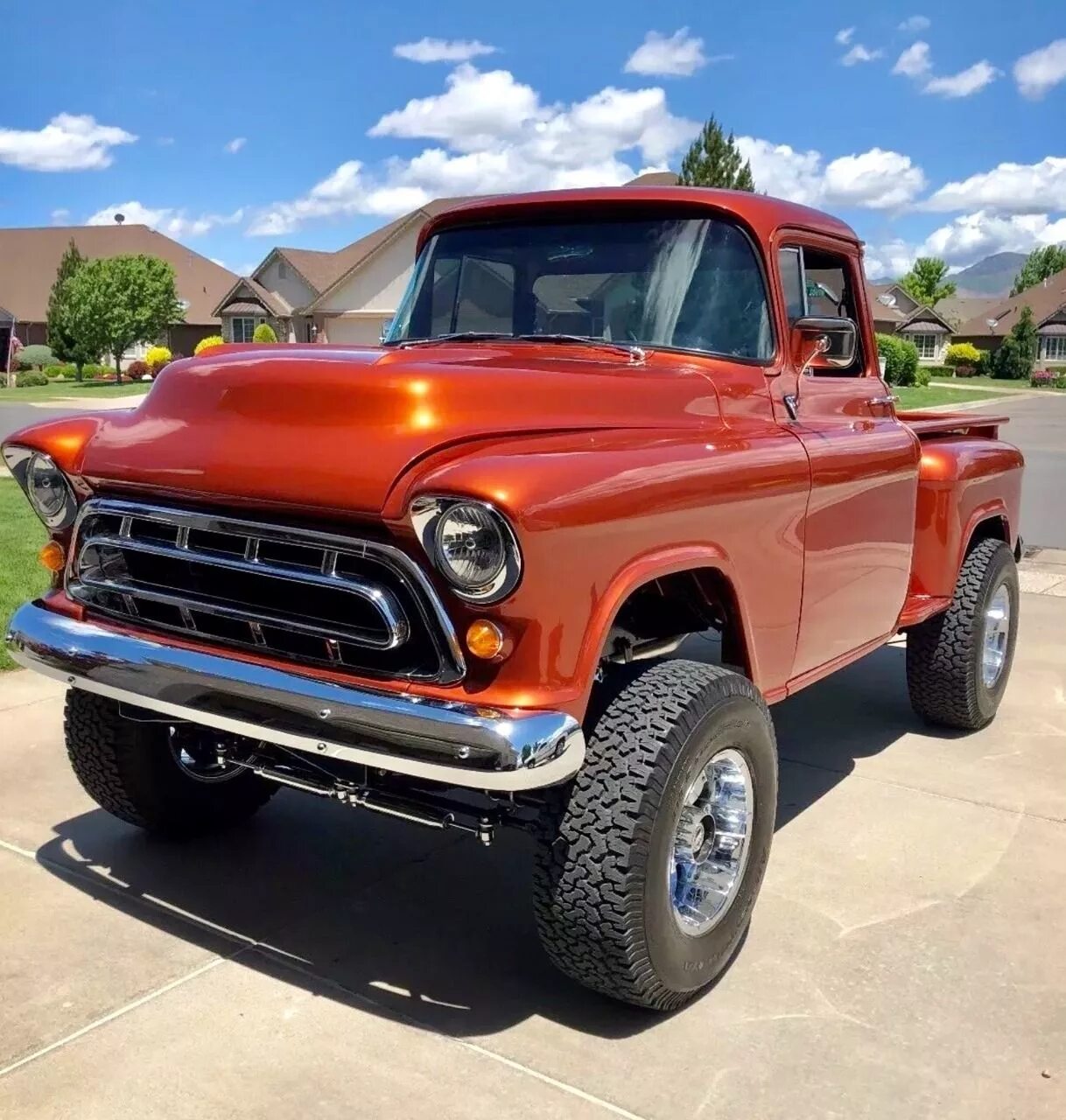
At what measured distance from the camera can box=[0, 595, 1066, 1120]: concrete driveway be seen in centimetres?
277

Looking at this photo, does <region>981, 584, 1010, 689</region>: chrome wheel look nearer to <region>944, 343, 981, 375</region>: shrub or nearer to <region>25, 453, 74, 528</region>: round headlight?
<region>25, 453, 74, 528</region>: round headlight

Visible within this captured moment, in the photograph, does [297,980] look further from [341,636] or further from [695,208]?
[695,208]

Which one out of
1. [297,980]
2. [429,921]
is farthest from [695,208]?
[297,980]

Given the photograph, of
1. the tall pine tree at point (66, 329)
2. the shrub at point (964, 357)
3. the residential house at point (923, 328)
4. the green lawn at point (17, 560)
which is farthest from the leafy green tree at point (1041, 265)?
the green lawn at point (17, 560)

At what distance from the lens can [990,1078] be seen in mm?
2838

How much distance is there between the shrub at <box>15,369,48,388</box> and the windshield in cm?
4090

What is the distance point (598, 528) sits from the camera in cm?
270

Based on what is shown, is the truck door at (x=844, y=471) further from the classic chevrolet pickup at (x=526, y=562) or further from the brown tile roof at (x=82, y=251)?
the brown tile roof at (x=82, y=251)

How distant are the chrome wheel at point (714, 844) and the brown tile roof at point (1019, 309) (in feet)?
278

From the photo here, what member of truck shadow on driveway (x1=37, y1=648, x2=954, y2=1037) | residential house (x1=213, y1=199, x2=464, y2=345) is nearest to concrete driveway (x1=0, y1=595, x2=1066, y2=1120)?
truck shadow on driveway (x1=37, y1=648, x2=954, y2=1037)

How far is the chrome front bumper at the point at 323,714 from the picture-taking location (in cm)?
252

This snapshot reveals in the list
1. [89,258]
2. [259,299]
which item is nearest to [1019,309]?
[259,299]

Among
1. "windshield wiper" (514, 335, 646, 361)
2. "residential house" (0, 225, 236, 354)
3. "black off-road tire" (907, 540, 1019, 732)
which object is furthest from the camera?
"residential house" (0, 225, 236, 354)

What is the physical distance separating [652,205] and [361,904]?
235 cm
